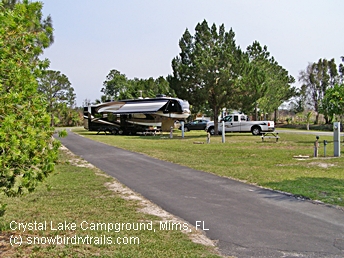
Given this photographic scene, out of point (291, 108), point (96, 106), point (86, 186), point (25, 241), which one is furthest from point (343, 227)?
point (291, 108)

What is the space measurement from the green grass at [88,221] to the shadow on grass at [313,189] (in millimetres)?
3566

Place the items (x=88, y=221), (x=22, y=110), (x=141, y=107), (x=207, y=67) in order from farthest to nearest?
(x=141, y=107)
(x=207, y=67)
(x=88, y=221)
(x=22, y=110)

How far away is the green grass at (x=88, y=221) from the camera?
205 inches

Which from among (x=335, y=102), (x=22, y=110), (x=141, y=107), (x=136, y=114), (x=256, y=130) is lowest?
(x=256, y=130)

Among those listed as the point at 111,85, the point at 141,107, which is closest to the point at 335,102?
the point at 141,107

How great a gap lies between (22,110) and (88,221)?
105 inches

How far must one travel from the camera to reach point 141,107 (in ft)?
122

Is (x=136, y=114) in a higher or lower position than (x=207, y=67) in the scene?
lower

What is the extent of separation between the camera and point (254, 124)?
35.3 m

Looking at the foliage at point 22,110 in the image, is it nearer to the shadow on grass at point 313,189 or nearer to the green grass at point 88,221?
the green grass at point 88,221

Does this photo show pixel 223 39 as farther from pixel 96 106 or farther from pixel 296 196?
pixel 296 196

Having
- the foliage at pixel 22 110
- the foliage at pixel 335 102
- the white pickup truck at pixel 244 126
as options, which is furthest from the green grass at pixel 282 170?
the white pickup truck at pixel 244 126

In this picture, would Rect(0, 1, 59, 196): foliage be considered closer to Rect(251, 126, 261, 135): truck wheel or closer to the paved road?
the paved road

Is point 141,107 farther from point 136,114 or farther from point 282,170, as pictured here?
point 282,170
